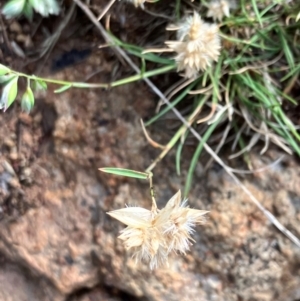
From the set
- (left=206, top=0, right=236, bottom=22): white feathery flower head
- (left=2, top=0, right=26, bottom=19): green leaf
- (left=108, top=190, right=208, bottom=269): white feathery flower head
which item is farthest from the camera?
(left=206, top=0, right=236, bottom=22): white feathery flower head

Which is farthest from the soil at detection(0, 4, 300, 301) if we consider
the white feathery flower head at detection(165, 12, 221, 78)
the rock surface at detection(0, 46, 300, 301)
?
the white feathery flower head at detection(165, 12, 221, 78)

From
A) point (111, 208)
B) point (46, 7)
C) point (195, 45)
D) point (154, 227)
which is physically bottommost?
point (111, 208)

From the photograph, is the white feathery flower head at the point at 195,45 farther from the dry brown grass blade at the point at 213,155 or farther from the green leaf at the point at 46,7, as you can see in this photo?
the green leaf at the point at 46,7

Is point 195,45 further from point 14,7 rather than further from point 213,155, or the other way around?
point 14,7

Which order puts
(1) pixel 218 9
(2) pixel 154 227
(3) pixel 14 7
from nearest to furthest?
1. (2) pixel 154 227
2. (3) pixel 14 7
3. (1) pixel 218 9

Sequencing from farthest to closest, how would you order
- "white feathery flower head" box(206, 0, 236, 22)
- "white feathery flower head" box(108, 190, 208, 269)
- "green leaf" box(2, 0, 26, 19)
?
"white feathery flower head" box(206, 0, 236, 22) → "green leaf" box(2, 0, 26, 19) → "white feathery flower head" box(108, 190, 208, 269)

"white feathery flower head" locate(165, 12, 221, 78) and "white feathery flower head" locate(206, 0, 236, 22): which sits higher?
"white feathery flower head" locate(206, 0, 236, 22)

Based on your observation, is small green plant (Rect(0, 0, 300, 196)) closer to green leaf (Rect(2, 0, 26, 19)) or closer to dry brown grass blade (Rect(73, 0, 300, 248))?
dry brown grass blade (Rect(73, 0, 300, 248))

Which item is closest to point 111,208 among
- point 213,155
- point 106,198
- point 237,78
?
point 106,198
